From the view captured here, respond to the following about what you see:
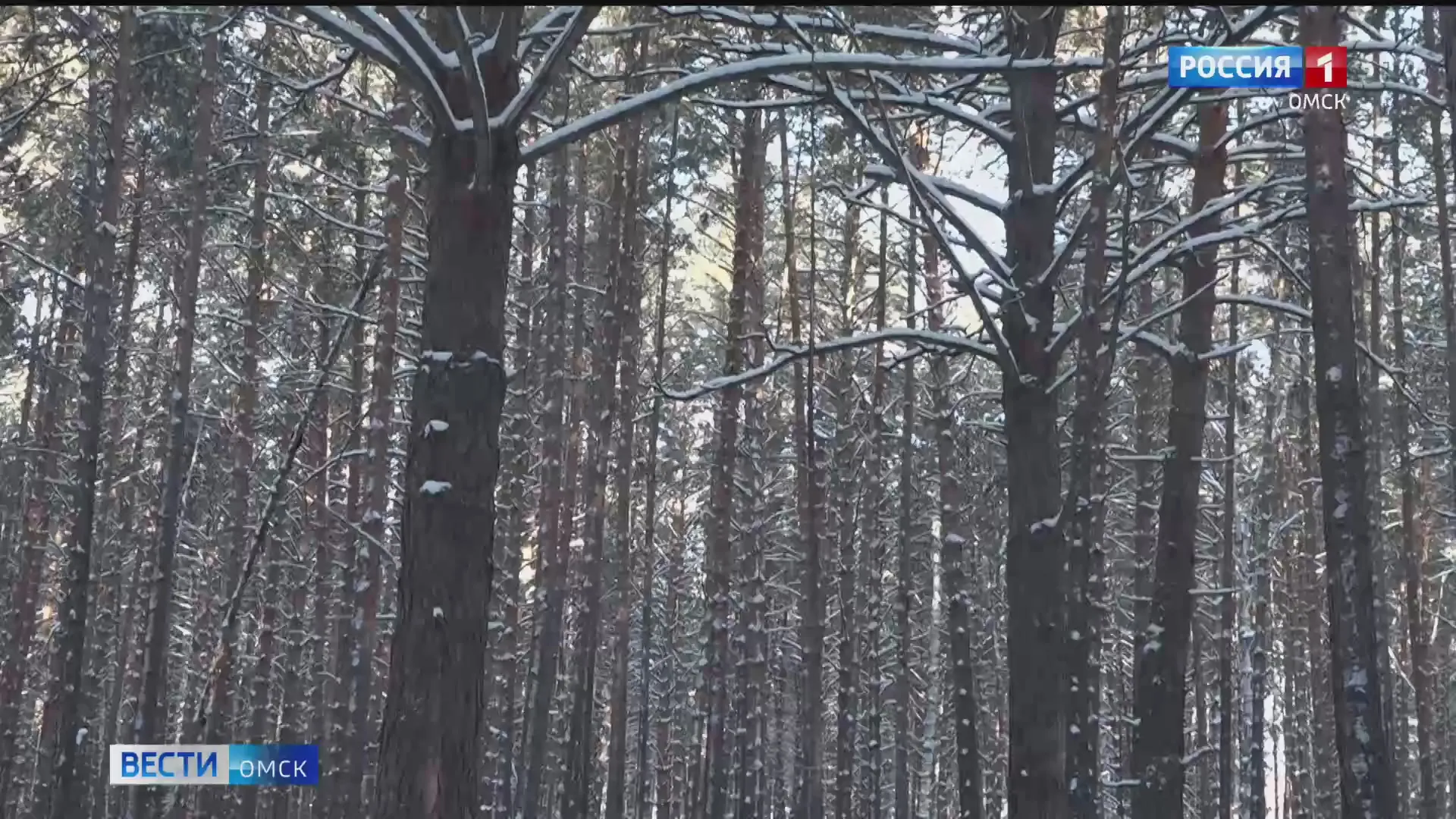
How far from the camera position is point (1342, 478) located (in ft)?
26.0

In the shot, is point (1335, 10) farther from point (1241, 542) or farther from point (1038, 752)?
point (1241, 542)

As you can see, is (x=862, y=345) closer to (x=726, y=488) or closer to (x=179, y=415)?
(x=726, y=488)

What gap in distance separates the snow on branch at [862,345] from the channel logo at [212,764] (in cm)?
549

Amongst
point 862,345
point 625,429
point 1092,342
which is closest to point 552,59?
point 1092,342

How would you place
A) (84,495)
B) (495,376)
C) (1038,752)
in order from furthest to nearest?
(84,495), (1038,752), (495,376)

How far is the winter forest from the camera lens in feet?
22.9

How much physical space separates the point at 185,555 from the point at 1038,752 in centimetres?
2371

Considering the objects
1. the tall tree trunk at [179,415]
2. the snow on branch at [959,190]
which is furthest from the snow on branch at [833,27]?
the tall tree trunk at [179,415]

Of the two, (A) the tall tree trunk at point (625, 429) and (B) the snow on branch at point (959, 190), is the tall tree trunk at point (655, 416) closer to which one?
(A) the tall tree trunk at point (625, 429)

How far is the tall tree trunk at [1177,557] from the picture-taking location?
409 inches

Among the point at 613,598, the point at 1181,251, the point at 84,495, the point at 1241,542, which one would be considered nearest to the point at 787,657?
the point at 613,598

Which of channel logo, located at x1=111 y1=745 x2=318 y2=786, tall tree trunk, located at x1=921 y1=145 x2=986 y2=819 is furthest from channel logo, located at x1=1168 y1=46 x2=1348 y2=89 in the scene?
channel logo, located at x1=111 y1=745 x2=318 y2=786

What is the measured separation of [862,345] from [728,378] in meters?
1.09

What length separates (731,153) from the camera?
17953 millimetres
